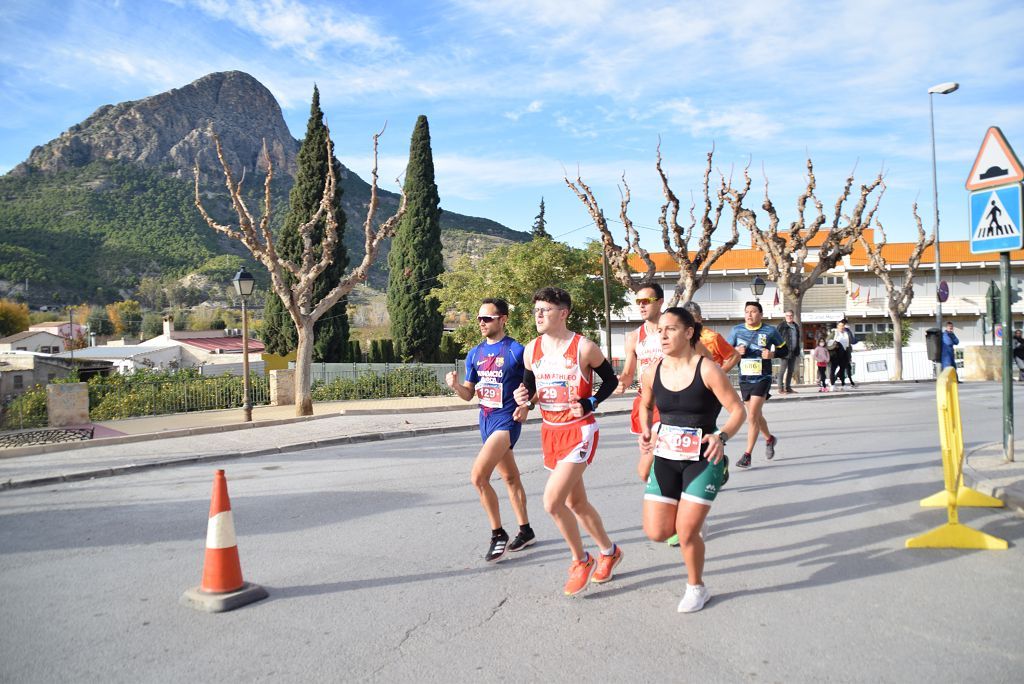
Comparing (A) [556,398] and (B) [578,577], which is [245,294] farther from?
(B) [578,577]

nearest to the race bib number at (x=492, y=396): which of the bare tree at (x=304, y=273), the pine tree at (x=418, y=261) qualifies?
the bare tree at (x=304, y=273)

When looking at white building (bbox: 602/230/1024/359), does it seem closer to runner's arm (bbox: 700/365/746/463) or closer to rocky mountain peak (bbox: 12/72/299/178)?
runner's arm (bbox: 700/365/746/463)

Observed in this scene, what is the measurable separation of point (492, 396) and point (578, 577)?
4.73 ft

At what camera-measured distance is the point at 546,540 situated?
5996 millimetres

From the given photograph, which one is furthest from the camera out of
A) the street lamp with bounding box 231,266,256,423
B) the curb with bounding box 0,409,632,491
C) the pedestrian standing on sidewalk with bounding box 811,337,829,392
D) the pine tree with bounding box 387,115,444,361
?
the pine tree with bounding box 387,115,444,361

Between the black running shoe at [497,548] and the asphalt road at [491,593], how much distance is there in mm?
127

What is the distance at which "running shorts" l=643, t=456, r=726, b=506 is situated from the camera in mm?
4312

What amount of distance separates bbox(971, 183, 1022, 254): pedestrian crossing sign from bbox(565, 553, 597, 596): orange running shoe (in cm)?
533

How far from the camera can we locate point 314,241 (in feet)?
115

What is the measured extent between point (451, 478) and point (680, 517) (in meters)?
5.00

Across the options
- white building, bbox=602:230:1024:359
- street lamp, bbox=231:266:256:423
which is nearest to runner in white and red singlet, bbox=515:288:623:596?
street lamp, bbox=231:266:256:423

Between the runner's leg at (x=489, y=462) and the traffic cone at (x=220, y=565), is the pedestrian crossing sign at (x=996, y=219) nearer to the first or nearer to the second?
the runner's leg at (x=489, y=462)

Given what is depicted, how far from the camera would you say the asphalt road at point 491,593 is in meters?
3.77

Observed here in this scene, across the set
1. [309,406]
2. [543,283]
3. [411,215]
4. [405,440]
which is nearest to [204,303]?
[411,215]
